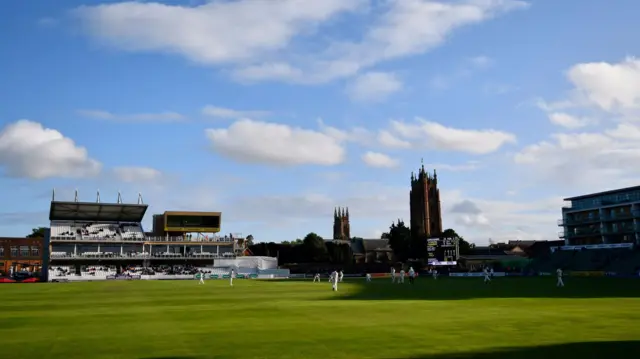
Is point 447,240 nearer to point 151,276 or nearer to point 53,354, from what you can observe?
point 151,276

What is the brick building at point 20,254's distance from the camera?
122875 mm

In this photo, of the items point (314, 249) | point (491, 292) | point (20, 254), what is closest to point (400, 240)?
point (314, 249)

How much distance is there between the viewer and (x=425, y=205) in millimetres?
177250

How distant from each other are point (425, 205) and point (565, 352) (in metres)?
167

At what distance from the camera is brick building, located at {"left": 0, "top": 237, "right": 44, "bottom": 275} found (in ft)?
403

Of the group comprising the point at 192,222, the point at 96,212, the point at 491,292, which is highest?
the point at 96,212

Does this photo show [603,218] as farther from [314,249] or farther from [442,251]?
[314,249]

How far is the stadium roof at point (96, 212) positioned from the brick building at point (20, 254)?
2441cm

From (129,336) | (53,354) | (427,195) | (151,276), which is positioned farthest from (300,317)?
(427,195)

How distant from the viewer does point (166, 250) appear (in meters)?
109

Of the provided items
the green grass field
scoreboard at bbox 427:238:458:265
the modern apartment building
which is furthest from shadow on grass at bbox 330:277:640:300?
the modern apartment building

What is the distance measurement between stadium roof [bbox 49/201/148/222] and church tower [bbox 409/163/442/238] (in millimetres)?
93878

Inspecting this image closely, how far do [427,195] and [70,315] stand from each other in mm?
160881

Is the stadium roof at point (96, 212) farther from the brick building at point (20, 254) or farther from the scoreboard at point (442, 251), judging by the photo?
the scoreboard at point (442, 251)
